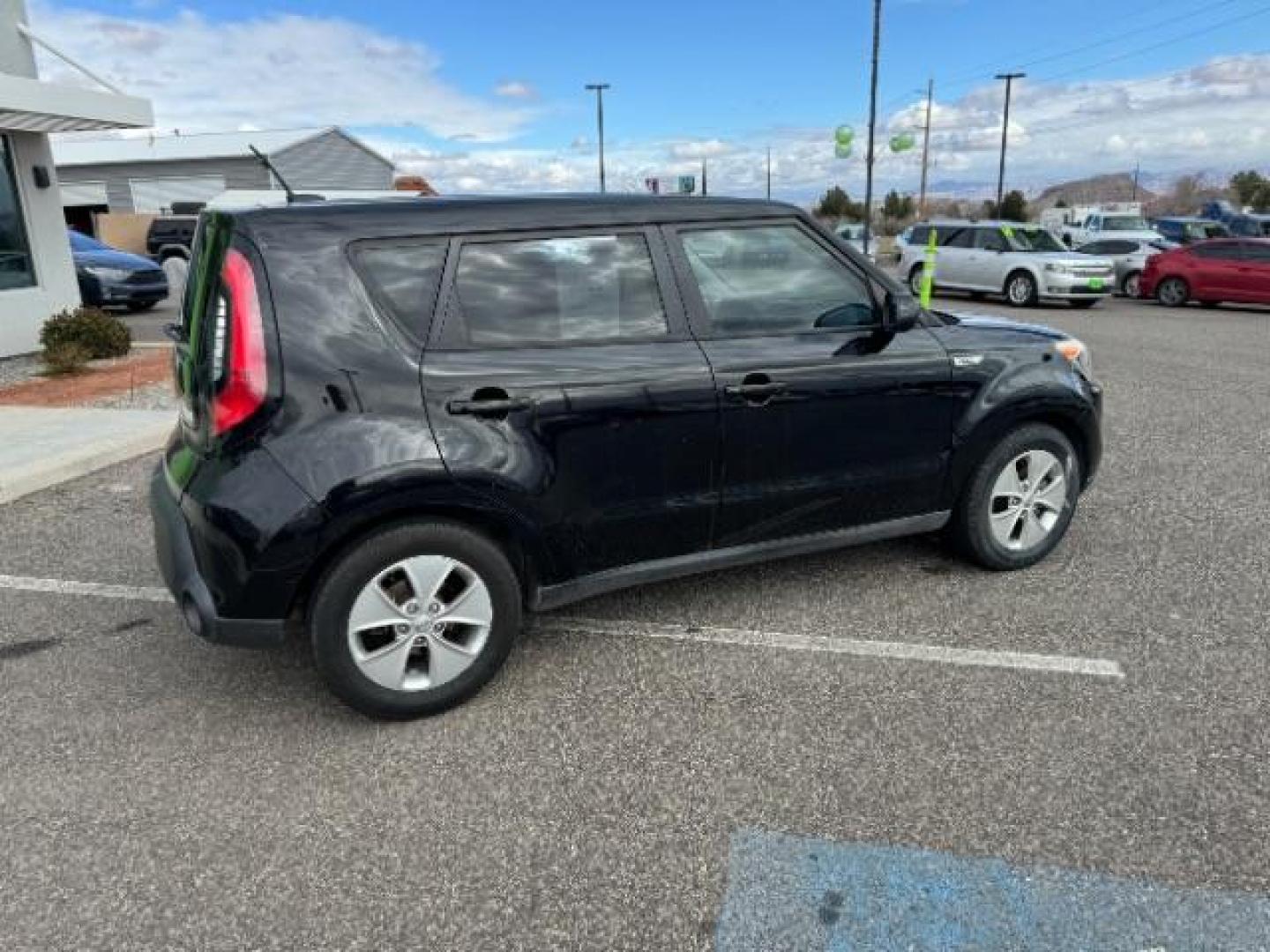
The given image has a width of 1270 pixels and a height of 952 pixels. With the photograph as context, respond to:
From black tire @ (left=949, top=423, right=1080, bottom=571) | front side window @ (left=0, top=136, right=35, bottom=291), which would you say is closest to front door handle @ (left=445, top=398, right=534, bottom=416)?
black tire @ (left=949, top=423, right=1080, bottom=571)

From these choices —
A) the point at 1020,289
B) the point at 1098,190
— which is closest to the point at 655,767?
the point at 1020,289

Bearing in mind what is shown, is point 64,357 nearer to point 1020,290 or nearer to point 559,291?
point 559,291

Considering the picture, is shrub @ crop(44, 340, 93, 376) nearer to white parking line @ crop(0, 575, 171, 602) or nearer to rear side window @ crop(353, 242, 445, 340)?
white parking line @ crop(0, 575, 171, 602)

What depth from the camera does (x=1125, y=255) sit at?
2134cm

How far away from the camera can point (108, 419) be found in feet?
24.5

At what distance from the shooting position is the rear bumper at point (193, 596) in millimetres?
2982

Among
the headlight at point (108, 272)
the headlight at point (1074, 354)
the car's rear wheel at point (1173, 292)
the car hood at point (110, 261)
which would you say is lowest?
the car's rear wheel at point (1173, 292)

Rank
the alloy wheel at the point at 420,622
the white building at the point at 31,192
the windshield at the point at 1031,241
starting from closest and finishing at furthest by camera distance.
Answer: the alloy wheel at the point at 420,622, the white building at the point at 31,192, the windshield at the point at 1031,241

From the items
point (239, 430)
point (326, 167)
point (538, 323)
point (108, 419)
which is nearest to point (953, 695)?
point (538, 323)

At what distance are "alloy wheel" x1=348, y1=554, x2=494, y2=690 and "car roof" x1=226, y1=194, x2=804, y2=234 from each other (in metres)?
1.11

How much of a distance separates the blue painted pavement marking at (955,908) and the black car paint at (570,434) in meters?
1.34

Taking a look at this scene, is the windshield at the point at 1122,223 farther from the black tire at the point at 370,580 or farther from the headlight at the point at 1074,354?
the black tire at the point at 370,580

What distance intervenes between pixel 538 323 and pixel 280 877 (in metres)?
1.85

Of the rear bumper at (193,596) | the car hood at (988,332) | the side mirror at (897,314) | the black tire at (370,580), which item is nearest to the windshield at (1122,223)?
the car hood at (988,332)
